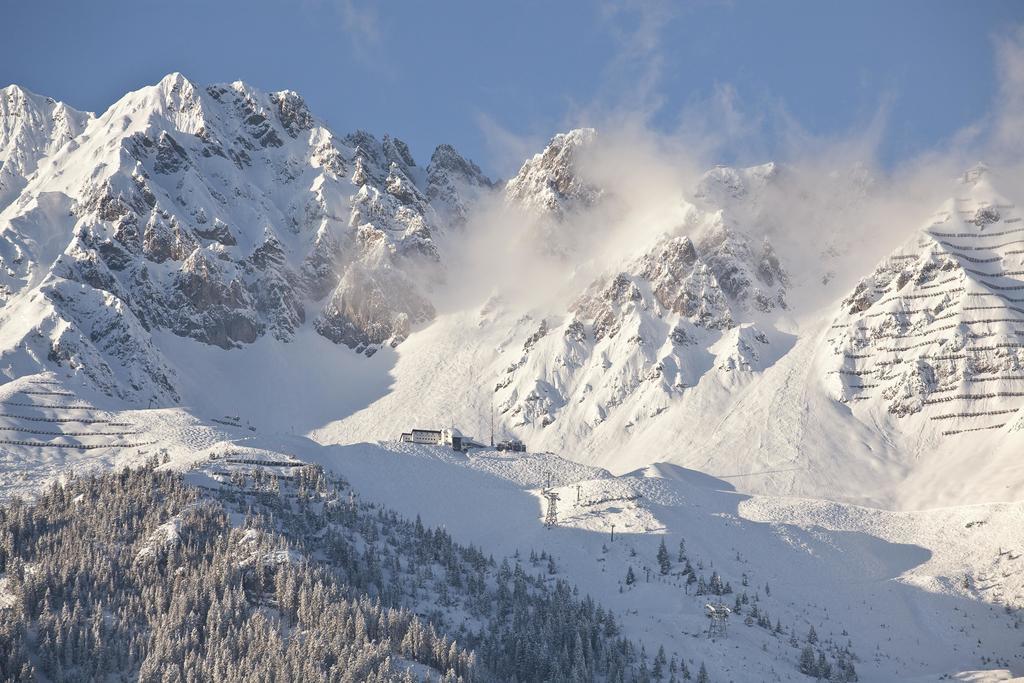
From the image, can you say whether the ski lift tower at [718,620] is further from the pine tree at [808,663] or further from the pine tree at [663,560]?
the pine tree at [663,560]

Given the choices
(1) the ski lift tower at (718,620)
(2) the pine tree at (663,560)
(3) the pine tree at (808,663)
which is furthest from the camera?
(2) the pine tree at (663,560)

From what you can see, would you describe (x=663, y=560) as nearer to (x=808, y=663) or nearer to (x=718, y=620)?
(x=718, y=620)

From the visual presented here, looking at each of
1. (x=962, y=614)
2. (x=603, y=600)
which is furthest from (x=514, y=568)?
(x=962, y=614)

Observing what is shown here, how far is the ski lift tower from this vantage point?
16256cm

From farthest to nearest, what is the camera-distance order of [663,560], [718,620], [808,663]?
[663,560] < [718,620] < [808,663]

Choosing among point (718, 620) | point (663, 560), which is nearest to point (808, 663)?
point (718, 620)

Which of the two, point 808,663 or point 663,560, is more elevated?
point 663,560

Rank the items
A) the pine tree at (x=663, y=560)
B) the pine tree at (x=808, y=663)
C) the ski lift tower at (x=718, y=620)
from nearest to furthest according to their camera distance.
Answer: the pine tree at (x=808, y=663) → the ski lift tower at (x=718, y=620) → the pine tree at (x=663, y=560)

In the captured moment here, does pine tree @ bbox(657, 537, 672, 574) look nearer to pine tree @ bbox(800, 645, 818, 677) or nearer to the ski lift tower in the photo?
the ski lift tower

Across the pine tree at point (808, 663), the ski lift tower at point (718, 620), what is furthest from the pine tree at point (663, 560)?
the pine tree at point (808, 663)

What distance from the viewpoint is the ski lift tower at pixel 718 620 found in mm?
162562

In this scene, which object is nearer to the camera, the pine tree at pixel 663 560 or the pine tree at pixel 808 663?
A: the pine tree at pixel 808 663

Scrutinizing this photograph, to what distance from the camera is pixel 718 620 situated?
6486 inches

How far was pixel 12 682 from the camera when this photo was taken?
12756 centimetres
